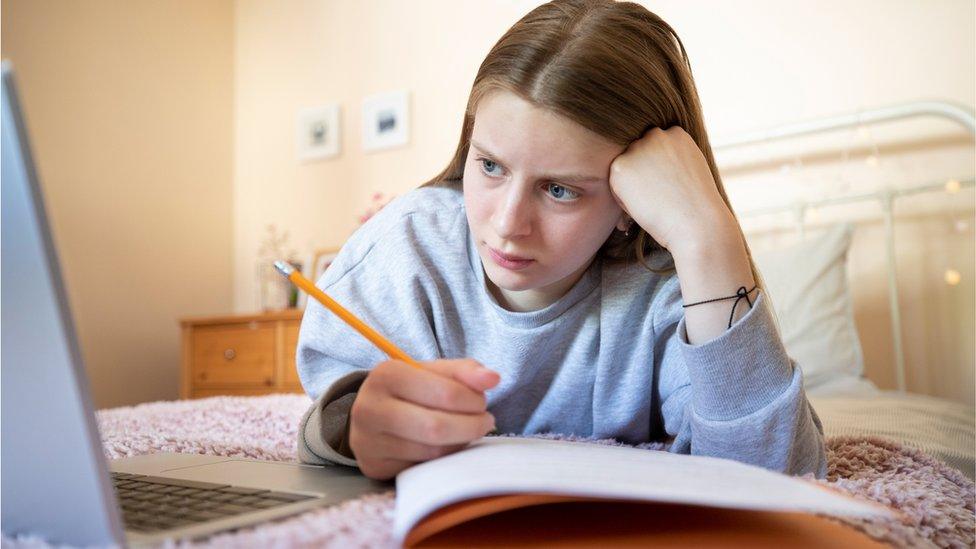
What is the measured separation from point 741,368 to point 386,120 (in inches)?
95.0

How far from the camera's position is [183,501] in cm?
46

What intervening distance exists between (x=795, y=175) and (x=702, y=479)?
1905mm

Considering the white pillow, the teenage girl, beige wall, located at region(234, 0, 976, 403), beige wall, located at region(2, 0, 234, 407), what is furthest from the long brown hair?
beige wall, located at region(2, 0, 234, 407)

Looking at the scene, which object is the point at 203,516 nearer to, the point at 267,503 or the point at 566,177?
the point at 267,503

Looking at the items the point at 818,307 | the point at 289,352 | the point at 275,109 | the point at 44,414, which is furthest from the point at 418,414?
the point at 275,109

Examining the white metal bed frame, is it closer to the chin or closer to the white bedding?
the white bedding

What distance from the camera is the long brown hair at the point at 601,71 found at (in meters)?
0.77

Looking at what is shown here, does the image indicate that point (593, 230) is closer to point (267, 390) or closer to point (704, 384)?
point (704, 384)

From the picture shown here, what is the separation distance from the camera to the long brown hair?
2.52ft

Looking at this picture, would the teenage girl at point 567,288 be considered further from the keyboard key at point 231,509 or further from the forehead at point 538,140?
the keyboard key at point 231,509

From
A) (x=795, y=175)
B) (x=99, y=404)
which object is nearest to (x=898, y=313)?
(x=795, y=175)

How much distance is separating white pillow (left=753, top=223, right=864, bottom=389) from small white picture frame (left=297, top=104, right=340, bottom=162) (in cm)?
181

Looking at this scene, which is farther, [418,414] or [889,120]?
[889,120]

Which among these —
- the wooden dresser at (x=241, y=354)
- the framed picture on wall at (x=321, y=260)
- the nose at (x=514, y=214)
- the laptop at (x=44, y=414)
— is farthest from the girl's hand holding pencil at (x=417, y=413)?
the framed picture on wall at (x=321, y=260)
